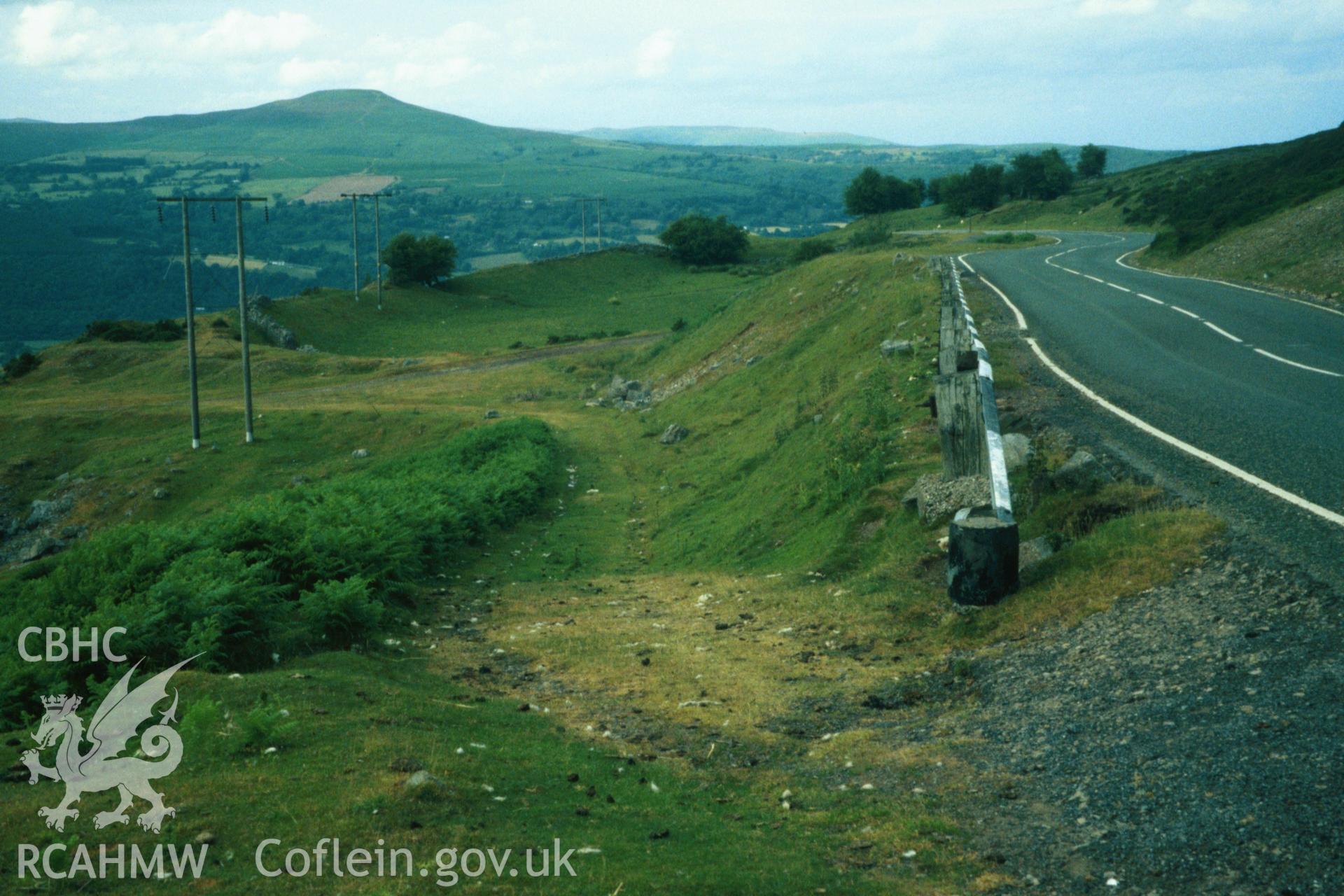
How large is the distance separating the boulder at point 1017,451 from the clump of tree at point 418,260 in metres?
68.3

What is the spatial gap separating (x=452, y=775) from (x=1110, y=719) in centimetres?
357

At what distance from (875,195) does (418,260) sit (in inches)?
2223

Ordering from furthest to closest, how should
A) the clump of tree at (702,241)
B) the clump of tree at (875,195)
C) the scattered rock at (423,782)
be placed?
the clump of tree at (875,195) → the clump of tree at (702,241) → the scattered rock at (423,782)

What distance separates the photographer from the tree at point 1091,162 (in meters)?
116

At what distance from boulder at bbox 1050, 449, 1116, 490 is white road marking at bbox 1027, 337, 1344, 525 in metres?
1.09

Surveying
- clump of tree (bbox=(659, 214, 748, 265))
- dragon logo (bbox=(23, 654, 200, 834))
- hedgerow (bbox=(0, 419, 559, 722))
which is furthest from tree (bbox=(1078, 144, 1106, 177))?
dragon logo (bbox=(23, 654, 200, 834))

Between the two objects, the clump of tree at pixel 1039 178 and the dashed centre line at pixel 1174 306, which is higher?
the clump of tree at pixel 1039 178

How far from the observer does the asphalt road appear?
8656 millimetres

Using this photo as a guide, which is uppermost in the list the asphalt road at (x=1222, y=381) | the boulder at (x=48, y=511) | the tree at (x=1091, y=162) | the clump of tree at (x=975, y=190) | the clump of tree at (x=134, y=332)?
the tree at (x=1091, y=162)

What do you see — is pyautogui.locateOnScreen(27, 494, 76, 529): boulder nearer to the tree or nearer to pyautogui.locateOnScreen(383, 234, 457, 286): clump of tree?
pyautogui.locateOnScreen(383, 234, 457, 286): clump of tree

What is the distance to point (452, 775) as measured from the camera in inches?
223

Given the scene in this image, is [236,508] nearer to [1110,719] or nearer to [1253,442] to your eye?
[1110,719]

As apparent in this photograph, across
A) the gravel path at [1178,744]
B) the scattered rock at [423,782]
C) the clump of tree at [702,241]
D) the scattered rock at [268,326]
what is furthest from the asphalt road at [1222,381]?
the clump of tree at [702,241]

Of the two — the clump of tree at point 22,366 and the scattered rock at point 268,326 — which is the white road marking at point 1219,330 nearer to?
the scattered rock at point 268,326
